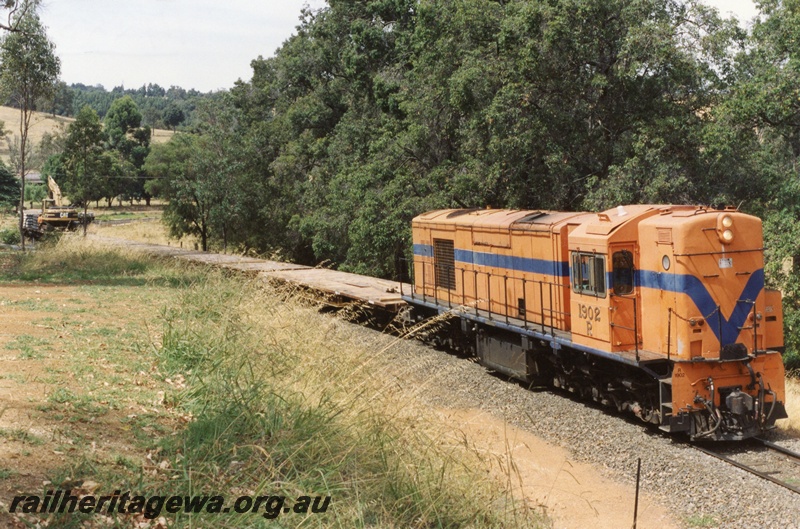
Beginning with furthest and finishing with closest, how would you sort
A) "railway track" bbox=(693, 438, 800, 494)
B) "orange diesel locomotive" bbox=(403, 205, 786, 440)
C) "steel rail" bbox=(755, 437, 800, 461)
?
"orange diesel locomotive" bbox=(403, 205, 786, 440)
"steel rail" bbox=(755, 437, 800, 461)
"railway track" bbox=(693, 438, 800, 494)

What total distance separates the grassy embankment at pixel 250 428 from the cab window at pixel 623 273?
471 centimetres

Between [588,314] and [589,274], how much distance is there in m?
0.71

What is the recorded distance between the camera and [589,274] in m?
13.8

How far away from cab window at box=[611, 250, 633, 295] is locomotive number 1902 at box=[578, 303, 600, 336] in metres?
0.54

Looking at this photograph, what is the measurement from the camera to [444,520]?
7.09 m

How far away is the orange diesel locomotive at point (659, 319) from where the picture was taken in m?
12.0

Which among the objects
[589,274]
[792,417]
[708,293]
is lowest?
[792,417]

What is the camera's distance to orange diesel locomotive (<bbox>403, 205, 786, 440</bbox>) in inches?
472

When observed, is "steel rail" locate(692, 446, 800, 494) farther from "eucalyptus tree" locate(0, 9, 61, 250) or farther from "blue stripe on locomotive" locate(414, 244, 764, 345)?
"eucalyptus tree" locate(0, 9, 61, 250)

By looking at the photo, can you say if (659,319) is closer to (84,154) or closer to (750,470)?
(750,470)

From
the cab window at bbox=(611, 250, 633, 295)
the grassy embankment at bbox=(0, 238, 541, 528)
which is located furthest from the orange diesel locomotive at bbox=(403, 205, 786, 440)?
the grassy embankment at bbox=(0, 238, 541, 528)

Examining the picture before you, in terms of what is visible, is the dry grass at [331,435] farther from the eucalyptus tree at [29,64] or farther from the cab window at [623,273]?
the eucalyptus tree at [29,64]

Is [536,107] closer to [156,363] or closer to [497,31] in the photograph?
[497,31]

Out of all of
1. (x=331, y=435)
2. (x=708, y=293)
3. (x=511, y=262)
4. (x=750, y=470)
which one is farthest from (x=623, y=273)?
(x=331, y=435)
